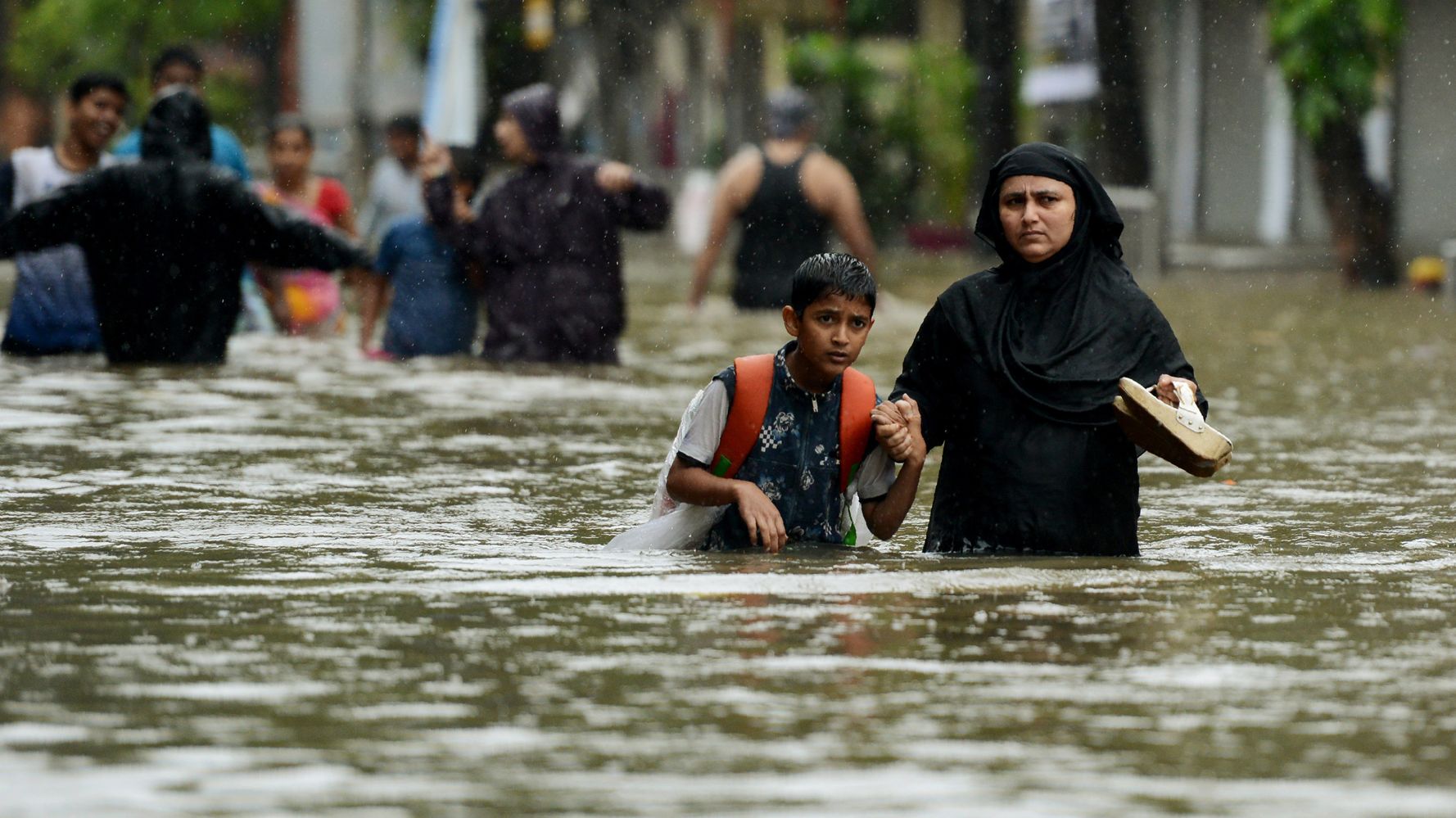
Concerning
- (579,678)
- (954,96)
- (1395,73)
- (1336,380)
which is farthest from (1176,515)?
(954,96)

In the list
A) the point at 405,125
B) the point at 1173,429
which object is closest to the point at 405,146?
the point at 405,125

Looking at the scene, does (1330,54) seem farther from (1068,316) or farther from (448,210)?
(1068,316)

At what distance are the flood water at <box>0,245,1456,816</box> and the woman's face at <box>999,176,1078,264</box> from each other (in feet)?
2.67

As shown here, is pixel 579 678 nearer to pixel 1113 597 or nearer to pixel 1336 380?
pixel 1113 597

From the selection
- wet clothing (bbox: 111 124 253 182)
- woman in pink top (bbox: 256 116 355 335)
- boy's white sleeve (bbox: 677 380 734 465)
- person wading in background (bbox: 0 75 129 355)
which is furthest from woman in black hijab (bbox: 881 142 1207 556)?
woman in pink top (bbox: 256 116 355 335)

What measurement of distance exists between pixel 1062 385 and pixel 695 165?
46743 millimetres

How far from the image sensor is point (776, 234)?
57.2ft

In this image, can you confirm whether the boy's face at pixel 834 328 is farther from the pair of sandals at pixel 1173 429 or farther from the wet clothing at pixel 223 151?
the wet clothing at pixel 223 151

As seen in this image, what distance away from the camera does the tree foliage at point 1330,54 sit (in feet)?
78.8

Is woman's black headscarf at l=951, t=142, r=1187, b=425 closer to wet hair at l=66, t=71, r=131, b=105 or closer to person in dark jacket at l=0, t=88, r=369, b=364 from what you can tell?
person in dark jacket at l=0, t=88, r=369, b=364

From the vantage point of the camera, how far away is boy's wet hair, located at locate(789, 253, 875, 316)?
683 cm

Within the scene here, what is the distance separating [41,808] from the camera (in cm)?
438

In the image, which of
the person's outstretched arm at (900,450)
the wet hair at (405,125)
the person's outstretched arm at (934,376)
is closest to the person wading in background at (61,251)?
the wet hair at (405,125)

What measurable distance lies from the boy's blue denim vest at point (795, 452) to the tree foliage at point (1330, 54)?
17.7 metres
